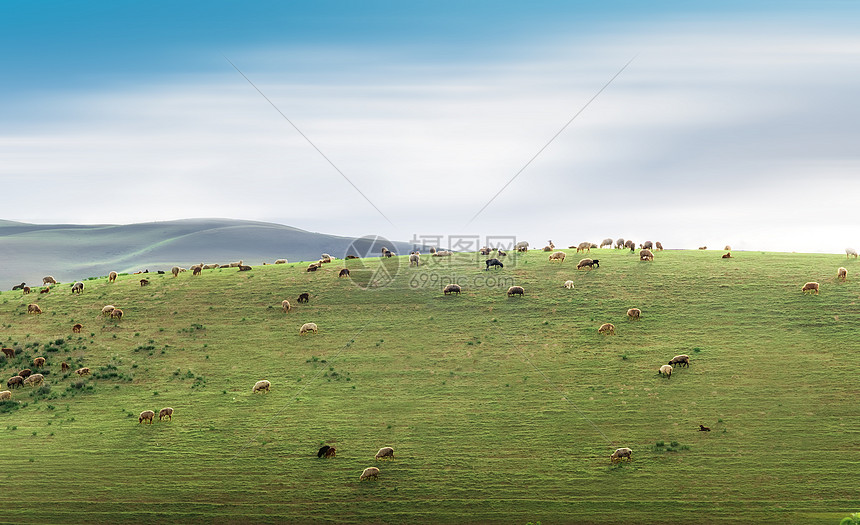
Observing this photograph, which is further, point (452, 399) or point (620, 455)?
point (452, 399)

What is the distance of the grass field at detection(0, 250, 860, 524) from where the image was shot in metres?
37.1

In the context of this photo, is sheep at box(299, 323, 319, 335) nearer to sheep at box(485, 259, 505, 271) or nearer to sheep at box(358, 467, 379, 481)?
sheep at box(485, 259, 505, 271)

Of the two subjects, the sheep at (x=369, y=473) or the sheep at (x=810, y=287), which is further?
the sheep at (x=810, y=287)

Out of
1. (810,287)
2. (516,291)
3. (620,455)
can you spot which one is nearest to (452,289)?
(516,291)

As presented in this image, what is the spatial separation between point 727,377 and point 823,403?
5.91 meters

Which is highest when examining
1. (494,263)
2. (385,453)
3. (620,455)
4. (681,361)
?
(494,263)

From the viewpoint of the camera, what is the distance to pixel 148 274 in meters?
74.4

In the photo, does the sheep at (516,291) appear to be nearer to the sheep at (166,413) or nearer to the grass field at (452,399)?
Answer: the grass field at (452,399)

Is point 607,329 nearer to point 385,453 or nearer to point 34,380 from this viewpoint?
point 385,453

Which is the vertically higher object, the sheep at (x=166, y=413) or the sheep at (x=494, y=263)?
the sheep at (x=494, y=263)

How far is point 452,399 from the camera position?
47.1 meters

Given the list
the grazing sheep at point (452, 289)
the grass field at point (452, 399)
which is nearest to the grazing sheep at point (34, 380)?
the grass field at point (452, 399)

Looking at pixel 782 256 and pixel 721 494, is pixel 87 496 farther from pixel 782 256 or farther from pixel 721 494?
pixel 782 256

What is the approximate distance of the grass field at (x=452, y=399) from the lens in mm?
37062
